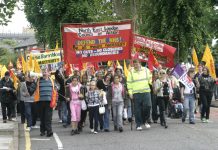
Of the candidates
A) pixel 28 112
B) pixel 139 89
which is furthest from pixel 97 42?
pixel 28 112

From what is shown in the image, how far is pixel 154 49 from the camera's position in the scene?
56.1 ft

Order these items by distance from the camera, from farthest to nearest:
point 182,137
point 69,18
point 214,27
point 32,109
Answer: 1. point 69,18
2. point 214,27
3. point 32,109
4. point 182,137

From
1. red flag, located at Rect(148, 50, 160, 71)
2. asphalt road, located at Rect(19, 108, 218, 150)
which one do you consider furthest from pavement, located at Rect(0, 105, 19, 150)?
red flag, located at Rect(148, 50, 160, 71)

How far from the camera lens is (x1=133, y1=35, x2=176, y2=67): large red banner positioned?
17.0m

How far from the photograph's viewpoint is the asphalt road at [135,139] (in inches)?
445

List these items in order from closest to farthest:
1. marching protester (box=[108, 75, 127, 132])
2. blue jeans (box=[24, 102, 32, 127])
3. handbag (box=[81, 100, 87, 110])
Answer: handbag (box=[81, 100, 87, 110]), marching protester (box=[108, 75, 127, 132]), blue jeans (box=[24, 102, 32, 127])

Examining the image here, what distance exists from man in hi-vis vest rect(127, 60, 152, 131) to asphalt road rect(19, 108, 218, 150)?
1.70 feet

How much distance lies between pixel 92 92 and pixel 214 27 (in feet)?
66.2

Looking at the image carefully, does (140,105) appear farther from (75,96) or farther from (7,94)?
(7,94)

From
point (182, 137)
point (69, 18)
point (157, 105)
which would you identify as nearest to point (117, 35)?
point (157, 105)

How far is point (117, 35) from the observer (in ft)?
49.1

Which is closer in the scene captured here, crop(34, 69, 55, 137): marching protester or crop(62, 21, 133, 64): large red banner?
crop(34, 69, 55, 137): marching protester

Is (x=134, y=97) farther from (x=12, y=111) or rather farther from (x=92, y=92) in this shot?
(x=12, y=111)

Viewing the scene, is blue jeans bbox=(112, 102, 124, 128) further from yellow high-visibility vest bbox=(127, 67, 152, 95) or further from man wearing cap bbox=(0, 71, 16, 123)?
man wearing cap bbox=(0, 71, 16, 123)
